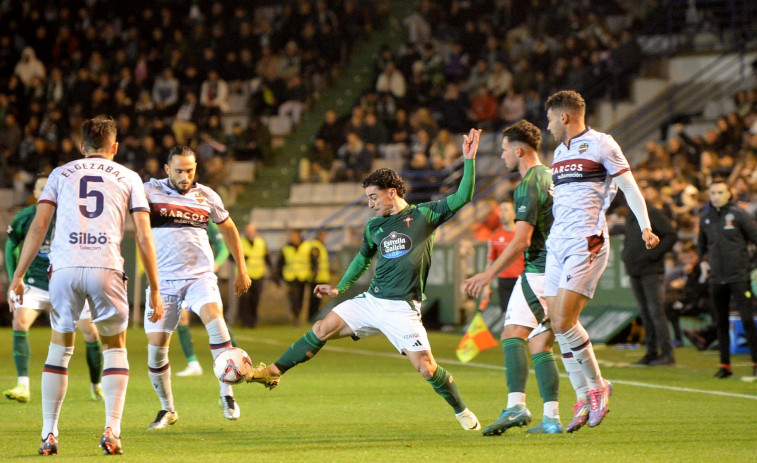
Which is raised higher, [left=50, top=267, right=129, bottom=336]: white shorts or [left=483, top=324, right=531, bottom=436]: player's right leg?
[left=50, top=267, right=129, bottom=336]: white shorts

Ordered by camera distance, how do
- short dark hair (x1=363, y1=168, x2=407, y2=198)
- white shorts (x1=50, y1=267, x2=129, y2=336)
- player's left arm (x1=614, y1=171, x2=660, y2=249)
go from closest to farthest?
white shorts (x1=50, y1=267, x2=129, y2=336), player's left arm (x1=614, y1=171, x2=660, y2=249), short dark hair (x1=363, y1=168, x2=407, y2=198)

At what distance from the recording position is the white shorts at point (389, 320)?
860cm

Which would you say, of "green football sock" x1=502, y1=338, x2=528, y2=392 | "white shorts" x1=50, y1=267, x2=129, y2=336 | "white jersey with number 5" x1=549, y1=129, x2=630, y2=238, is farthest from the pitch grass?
"white jersey with number 5" x1=549, y1=129, x2=630, y2=238

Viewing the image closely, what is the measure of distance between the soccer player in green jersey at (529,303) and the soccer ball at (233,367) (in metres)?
1.78

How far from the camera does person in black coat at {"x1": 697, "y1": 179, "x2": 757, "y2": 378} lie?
13.0 meters

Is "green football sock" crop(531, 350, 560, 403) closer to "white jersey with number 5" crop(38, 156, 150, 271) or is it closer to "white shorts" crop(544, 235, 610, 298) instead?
"white shorts" crop(544, 235, 610, 298)

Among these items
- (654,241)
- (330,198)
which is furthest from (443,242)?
(654,241)

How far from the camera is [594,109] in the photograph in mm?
26688

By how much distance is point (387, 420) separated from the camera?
949 centimetres

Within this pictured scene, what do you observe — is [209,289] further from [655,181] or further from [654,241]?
[655,181]

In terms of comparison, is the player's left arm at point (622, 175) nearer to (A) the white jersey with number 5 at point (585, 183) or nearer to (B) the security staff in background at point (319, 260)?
(A) the white jersey with number 5 at point (585, 183)

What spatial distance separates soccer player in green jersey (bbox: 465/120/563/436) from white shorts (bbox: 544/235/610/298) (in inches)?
8.9

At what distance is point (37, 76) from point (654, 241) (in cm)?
2644

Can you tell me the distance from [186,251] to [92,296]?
85.5 inches
